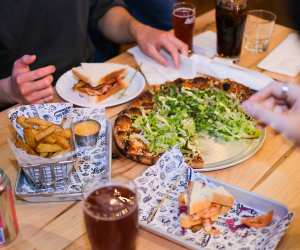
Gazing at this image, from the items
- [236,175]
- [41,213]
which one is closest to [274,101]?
[236,175]

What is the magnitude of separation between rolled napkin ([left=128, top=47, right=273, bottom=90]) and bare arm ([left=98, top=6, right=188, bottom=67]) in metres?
0.03

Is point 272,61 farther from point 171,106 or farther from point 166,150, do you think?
point 166,150

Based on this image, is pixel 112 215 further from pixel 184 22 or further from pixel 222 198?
pixel 184 22

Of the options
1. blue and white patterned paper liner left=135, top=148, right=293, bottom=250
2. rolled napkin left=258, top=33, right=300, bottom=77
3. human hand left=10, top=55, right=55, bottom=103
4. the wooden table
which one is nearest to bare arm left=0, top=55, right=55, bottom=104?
human hand left=10, top=55, right=55, bottom=103

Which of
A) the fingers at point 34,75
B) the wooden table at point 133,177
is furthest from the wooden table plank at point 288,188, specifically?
the fingers at point 34,75

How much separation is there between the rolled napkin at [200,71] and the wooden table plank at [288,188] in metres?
0.40

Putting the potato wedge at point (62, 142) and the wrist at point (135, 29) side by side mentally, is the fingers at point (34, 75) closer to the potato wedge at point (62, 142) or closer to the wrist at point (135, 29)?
the potato wedge at point (62, 142)

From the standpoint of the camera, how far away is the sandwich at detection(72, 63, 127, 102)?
1.71m

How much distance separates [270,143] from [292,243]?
0.40 m

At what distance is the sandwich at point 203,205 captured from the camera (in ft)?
3.81

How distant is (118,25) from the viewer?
215cm

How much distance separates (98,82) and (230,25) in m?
0.54

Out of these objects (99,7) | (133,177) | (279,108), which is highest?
(279,108)

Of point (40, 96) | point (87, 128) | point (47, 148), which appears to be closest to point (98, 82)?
point (40, 96)
